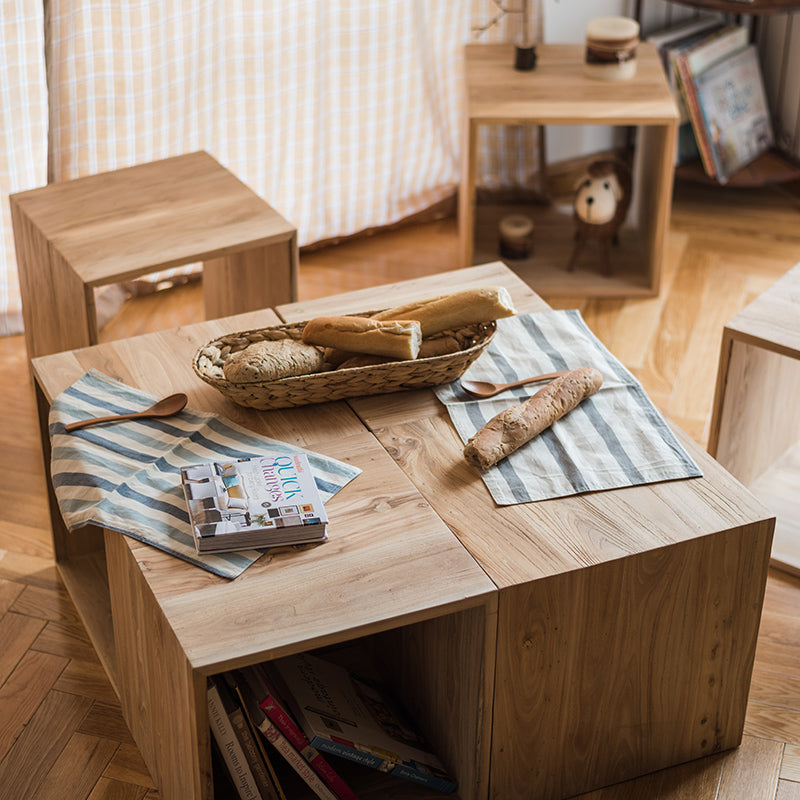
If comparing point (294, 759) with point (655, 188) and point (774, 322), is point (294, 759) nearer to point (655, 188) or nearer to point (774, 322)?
point (774, 322)

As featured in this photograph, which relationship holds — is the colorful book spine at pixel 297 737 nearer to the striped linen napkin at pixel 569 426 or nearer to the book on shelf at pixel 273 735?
the book on shelf at pixel 273 735

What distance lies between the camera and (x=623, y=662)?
1.60 meters

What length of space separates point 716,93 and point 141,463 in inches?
95.5

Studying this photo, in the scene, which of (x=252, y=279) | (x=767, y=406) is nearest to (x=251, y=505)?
(x=252, y=279)

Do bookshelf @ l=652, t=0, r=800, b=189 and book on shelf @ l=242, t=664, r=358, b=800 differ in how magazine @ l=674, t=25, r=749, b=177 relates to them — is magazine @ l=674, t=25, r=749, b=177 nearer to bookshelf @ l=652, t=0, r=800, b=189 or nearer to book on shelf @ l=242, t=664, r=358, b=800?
bookshelf @ l=652, t=0, r=800, b=189

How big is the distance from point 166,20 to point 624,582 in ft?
6.46

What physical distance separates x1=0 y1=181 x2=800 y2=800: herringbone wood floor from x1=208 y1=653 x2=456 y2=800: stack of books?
23 cm

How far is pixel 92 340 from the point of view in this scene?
7.36ft

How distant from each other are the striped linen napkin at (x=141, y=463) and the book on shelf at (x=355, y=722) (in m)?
0.34

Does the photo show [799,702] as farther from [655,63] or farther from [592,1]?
[592,1]

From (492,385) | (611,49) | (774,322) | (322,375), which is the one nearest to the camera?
(322,375)

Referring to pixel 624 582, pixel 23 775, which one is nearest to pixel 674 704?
pixel 624 582

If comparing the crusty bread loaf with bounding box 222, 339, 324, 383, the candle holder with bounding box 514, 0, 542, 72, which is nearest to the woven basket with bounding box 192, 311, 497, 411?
the crusty bread loaf with bounding box 222, 339, 324, 383

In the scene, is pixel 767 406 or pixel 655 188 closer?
pixel 767 406
